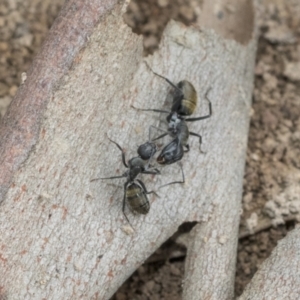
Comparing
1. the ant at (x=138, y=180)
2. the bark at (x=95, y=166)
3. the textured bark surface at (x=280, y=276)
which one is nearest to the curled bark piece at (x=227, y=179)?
the bark at (x=95, y=166)

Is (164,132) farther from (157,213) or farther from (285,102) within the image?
(285,102)

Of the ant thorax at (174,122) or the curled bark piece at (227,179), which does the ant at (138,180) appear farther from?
the curled bark piece at (227,179)

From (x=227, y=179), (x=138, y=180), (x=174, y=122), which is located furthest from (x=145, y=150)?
(x=227, y=179)

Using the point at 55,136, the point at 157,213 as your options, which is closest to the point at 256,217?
the point at 157,213

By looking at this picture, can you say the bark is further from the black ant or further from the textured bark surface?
the textured bark surface

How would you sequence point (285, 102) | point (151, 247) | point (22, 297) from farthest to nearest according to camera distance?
point (285, 102)
point (151, 247)
point (22, 297)

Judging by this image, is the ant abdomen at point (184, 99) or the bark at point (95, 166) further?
the ant abdomen at point (184, 99)

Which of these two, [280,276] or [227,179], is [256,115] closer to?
[227,179]
